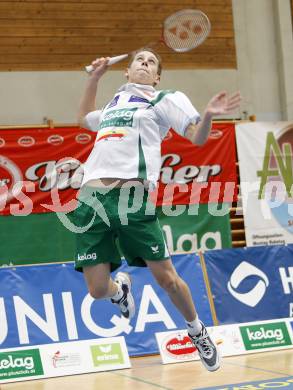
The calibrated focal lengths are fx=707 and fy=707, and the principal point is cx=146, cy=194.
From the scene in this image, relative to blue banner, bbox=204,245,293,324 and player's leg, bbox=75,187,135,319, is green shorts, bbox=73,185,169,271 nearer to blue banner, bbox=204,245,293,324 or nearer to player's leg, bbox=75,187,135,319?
player's leg, bbox=75,187,135,319

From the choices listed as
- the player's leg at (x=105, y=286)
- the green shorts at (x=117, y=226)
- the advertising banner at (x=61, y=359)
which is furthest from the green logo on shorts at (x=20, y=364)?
the green shorts at (x=117, y=226)

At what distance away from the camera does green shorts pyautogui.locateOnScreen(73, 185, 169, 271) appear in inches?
207

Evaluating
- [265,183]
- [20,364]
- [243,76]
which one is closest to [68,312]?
[20,364]

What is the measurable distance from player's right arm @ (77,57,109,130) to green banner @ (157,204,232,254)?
20.8 feet

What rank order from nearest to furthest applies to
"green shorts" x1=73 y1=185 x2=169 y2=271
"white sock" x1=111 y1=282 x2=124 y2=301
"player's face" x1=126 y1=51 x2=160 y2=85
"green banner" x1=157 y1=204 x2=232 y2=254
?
"green shorts" x1=73 y1=185 x2=169 y2=271 < "player's face" x1=126 y1=51 x2=160 y2=85 < "white sock" x1=111 y1=282 x2=124 y2=301 < "green banner" x1=157 y1=204 x2=232 y2=254

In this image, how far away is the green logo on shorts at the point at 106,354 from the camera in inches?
298

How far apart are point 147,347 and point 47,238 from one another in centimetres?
392

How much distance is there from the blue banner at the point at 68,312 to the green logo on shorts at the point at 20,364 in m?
0.58

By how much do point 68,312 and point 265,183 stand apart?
224 inches

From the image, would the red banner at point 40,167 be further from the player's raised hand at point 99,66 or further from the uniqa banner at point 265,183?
the player's raised hand at point 99,66

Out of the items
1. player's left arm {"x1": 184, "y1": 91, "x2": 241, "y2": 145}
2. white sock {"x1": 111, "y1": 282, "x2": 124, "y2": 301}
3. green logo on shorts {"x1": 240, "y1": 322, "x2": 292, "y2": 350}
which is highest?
player's left arm {"x1": 184, "y1": 91, "x2": 241, "y2": 145}

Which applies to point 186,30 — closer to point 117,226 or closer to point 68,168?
point 117,226

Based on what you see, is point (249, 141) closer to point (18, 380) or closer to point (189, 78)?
point (189, 78)

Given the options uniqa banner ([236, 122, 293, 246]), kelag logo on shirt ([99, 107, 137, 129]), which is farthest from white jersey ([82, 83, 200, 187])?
Result: uniqa banner ([236, 122, 293, 246])
